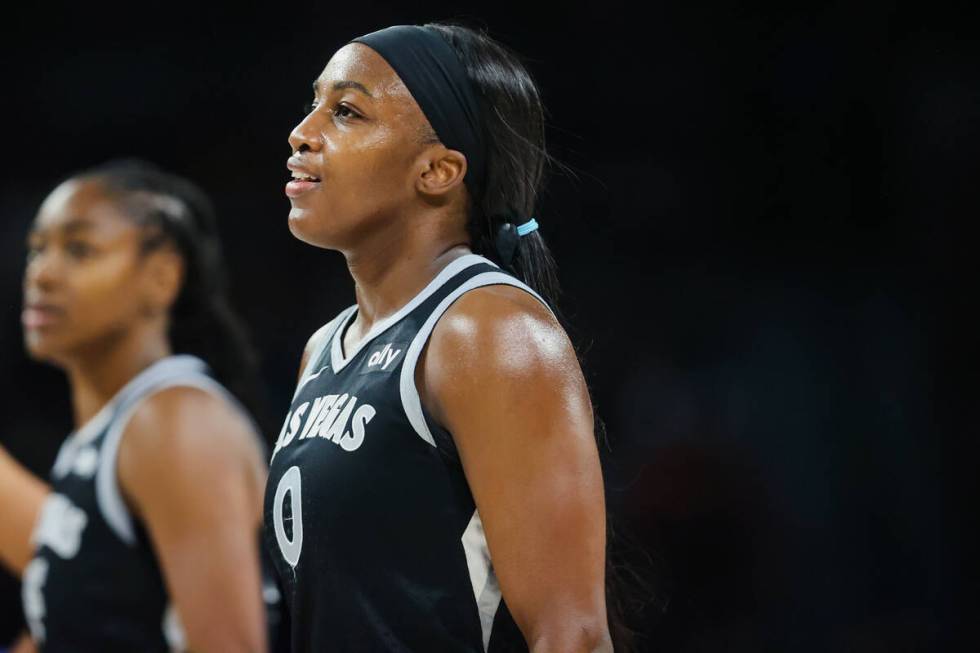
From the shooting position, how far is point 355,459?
1.81 m

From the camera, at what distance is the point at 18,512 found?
149 inches

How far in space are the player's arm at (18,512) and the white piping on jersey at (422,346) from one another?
7.53 ft

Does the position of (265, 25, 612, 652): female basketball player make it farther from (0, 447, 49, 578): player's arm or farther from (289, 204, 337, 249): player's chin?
(0, 447, 49, 578): player's arm

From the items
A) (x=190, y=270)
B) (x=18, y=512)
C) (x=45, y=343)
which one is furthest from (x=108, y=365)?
(x=18, y=512)

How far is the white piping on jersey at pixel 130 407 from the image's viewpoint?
3174 mm

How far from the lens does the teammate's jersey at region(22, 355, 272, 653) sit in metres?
3.12

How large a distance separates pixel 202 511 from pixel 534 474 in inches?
64.1

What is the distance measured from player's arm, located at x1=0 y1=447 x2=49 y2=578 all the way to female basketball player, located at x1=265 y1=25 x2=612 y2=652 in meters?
1.92

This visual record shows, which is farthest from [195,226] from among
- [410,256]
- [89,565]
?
[410,256]

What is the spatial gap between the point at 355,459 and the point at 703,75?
363 centimetres

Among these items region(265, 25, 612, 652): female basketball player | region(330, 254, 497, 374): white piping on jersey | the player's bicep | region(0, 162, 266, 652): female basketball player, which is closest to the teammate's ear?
region(265, 25, 612, 652): female basketball player

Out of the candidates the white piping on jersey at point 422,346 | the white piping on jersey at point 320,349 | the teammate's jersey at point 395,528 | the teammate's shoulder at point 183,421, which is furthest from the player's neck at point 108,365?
the white piping on jersey at point 422,346

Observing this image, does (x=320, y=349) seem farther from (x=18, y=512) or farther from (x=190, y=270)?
(x=18, y=512)

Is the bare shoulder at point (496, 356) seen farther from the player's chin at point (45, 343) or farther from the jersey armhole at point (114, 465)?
the player's chin at point (45, 343)
